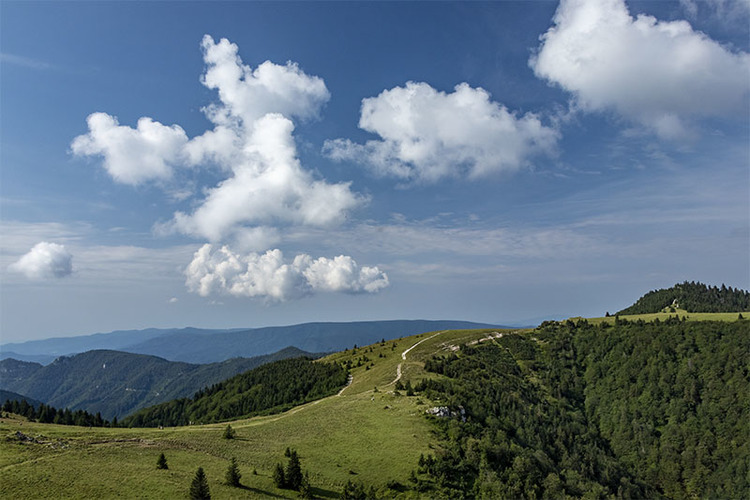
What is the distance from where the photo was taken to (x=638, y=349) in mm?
186375

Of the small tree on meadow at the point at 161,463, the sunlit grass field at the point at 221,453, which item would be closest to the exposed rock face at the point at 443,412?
the sunlit grass field at the point at 221,453

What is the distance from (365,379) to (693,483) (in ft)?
393

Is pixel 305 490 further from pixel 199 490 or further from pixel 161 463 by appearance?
pixel 161 463

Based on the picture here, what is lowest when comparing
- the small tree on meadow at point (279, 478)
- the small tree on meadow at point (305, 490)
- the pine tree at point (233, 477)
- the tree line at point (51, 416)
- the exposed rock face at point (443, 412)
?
the tree line at point (51, 416)

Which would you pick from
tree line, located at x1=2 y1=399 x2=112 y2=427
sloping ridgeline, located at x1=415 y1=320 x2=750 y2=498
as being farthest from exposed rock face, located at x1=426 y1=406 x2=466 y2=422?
tree line, located at x1=2 y1=399 x2=112 y2=427

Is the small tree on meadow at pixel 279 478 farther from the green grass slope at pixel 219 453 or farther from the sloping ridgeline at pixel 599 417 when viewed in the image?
the sloping ridgeline at pixel 599 417

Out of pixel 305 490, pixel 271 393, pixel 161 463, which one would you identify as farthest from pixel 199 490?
pixel 271 393

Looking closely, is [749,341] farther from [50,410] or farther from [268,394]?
[50,410]

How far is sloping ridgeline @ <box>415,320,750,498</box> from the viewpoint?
70000 mm

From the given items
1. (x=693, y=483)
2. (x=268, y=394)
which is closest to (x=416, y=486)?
(x=268, y=394)

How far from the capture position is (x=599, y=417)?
545 ft

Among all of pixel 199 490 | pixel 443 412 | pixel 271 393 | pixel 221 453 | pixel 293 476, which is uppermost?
pixel 199 490

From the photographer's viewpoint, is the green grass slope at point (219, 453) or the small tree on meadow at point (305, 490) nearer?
the green grass slope at point (219, 453)

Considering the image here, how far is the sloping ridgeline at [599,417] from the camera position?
70.0 m
